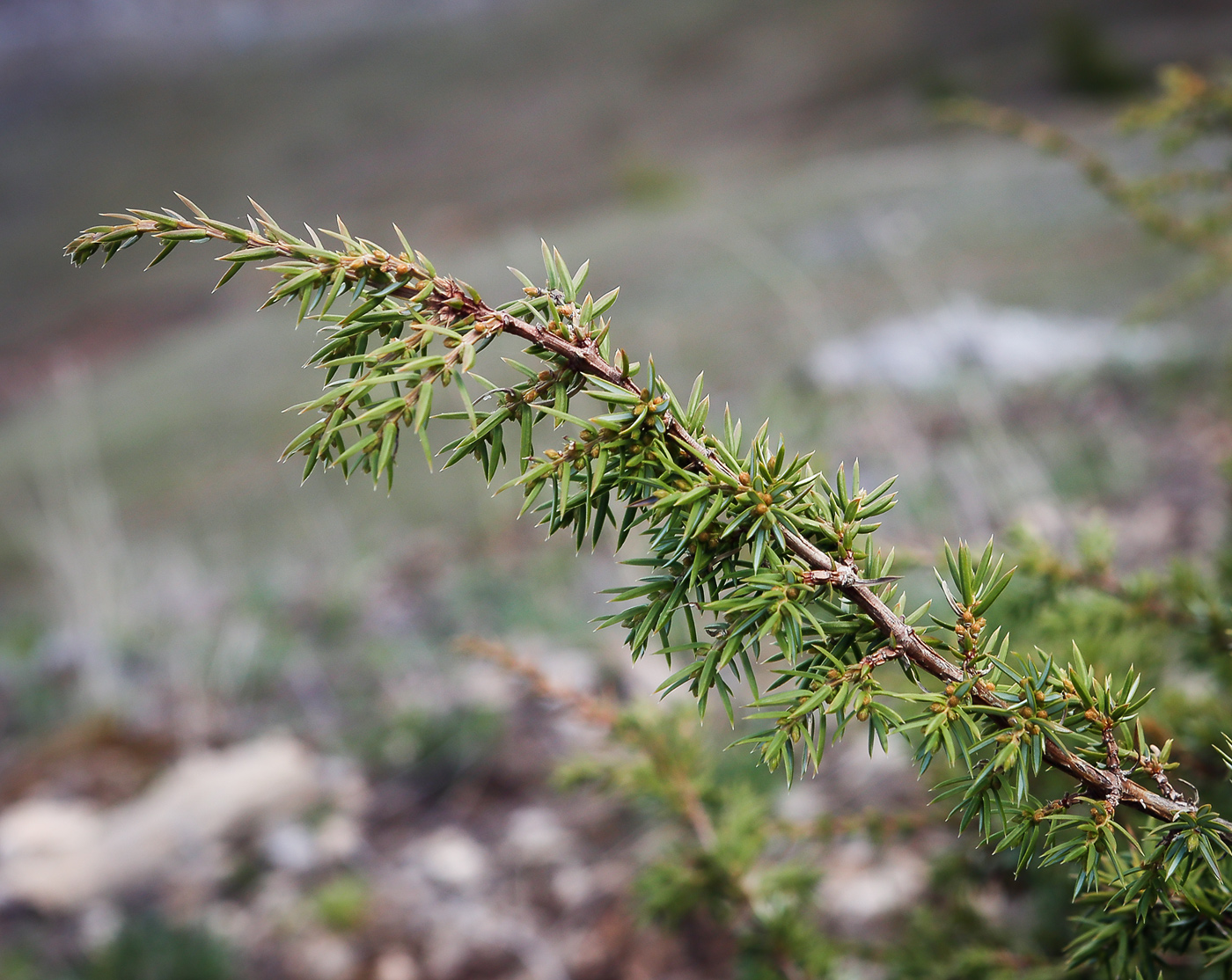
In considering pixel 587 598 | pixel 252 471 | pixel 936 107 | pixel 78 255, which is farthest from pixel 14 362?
pixel 78 255

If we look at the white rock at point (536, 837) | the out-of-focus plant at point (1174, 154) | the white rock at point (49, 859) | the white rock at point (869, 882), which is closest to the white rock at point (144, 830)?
the white rock at point (49, 859)

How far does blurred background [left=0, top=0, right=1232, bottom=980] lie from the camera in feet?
4.86

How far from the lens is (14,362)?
18.6ft

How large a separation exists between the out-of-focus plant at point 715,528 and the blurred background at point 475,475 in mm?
423

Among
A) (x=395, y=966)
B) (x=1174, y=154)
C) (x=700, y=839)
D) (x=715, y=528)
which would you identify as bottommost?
(x=395, y=966)

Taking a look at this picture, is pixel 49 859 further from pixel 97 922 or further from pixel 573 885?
pixel 573 885

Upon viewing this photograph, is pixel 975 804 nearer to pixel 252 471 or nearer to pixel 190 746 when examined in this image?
pixel 190 746

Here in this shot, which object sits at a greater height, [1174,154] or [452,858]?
[1174,154]

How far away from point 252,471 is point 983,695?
457 cm

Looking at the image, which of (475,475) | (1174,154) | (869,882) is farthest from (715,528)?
(475,475)

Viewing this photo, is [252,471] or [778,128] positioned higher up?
[778,128]

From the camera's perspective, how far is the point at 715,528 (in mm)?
378

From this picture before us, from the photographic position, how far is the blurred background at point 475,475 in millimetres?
1481

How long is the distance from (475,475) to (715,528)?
353cm
